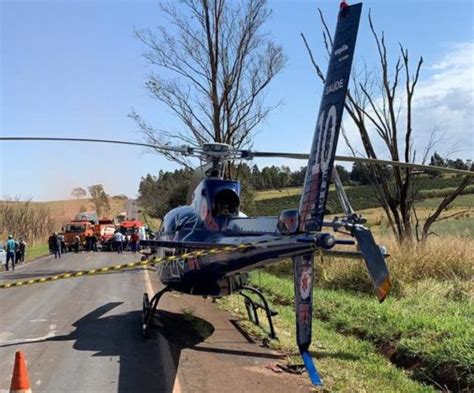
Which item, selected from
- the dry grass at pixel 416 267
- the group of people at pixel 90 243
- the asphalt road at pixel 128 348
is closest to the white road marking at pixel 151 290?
the asphalt road at pixel 128 348

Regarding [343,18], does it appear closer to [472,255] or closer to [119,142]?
[119,142]

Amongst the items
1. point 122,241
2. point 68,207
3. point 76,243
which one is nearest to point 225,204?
point 122,241

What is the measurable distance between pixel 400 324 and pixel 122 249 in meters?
30.9

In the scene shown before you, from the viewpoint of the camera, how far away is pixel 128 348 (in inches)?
329

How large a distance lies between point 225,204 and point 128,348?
2.70 m

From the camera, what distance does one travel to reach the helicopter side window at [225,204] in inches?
328

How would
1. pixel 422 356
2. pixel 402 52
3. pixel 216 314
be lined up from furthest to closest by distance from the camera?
pixel 402 52, pixel 216 314, pixel 422 356

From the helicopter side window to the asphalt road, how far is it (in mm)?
2133

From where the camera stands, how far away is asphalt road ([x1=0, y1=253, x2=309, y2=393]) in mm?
6609

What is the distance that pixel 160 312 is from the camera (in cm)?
1142

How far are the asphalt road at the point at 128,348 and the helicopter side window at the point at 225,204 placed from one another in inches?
84.0

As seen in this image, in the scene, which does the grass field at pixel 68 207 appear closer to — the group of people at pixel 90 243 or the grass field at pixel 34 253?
the grass field at pixel 34 253

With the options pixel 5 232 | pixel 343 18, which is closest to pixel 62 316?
pixel 343 18

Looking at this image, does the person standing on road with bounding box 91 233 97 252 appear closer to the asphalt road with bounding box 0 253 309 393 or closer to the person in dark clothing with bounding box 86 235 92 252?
the person in dark clothing with bounding box 86 235 92 252
